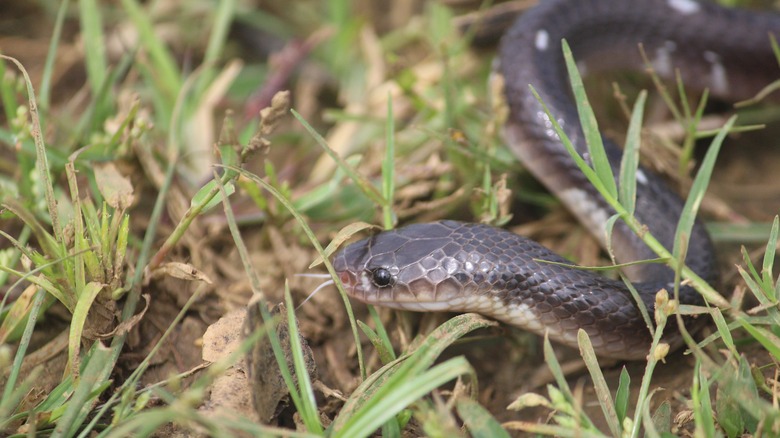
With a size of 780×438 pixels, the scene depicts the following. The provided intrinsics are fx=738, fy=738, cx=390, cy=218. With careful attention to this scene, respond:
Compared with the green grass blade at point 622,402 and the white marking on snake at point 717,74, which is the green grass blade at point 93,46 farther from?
the white marking on snake at point 717,74

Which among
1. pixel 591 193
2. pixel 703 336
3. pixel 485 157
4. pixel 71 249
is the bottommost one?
pixel 703 336

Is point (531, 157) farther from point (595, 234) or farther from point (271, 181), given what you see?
point (271, 181)

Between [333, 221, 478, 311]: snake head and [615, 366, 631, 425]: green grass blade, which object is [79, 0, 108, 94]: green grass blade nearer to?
[333, 221, 478, 311]: snake head

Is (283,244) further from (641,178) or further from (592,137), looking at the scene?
(641,178)

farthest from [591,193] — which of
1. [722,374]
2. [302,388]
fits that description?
[302,388]

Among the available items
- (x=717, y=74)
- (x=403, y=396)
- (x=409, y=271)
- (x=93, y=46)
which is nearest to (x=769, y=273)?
(x=409, y=271)

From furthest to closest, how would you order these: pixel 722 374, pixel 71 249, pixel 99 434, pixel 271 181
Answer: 1. pixel 271 181
2. pixel 71 249
3. pixel 99 434
4. pixel 722 374

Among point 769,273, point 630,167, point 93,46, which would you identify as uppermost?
point 93,46
